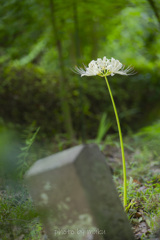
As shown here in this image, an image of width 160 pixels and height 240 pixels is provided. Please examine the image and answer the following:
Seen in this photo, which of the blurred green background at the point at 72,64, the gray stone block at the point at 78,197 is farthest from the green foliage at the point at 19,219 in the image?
the blurred green background at the point at 72,64

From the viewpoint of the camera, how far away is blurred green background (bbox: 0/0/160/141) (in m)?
2.72

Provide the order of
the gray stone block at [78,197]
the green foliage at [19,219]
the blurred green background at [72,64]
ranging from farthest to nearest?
the blurred green background at [72,64] → the green foliage at [19,219] → the gray stone block at [78,197]

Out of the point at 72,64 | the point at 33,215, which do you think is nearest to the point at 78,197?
the point at 33,215

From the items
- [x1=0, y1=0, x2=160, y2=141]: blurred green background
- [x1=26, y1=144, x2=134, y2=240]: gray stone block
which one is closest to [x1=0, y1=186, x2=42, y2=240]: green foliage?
[x1=26, y1=144, x2=134, y2=240]: gray stone block

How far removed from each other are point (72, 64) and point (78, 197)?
301 cm

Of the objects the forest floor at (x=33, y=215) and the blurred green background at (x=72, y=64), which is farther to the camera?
the blurred green background at (x=72, y=64)

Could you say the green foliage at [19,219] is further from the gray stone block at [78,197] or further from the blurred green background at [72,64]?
the blurred green background at [72,64]

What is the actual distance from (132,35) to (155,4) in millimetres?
1558

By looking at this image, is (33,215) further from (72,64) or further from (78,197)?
(72,64)

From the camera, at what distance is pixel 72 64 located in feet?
12.2

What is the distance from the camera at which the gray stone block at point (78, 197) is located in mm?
956

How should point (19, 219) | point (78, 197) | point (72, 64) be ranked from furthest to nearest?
point (72, 64), point (19, 219), point (78, 197)

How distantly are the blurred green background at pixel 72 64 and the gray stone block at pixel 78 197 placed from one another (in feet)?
3.51

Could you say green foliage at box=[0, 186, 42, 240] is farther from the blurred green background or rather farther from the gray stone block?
the blurred green background
